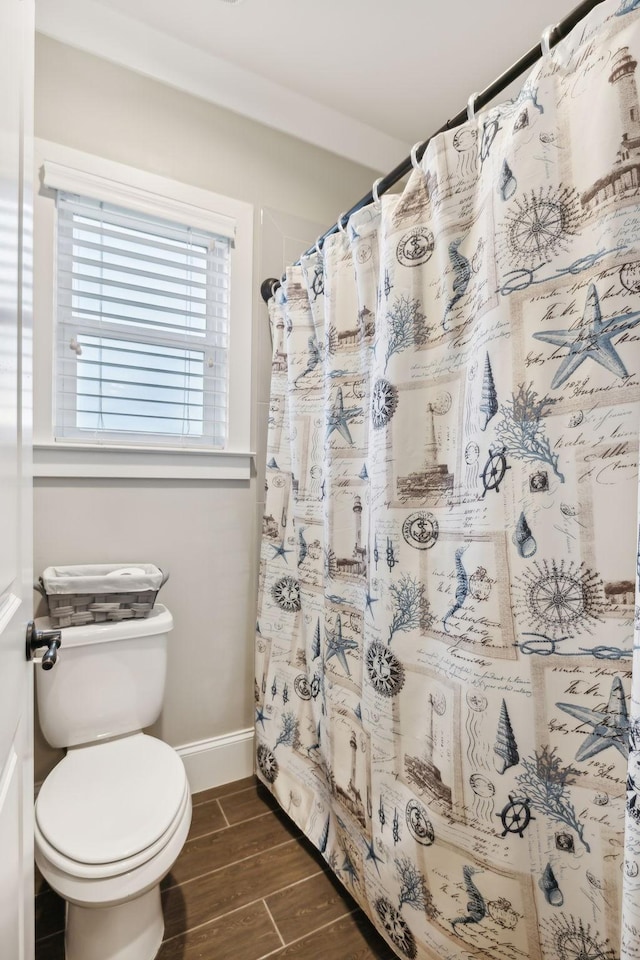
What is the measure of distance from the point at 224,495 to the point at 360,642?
83 cm

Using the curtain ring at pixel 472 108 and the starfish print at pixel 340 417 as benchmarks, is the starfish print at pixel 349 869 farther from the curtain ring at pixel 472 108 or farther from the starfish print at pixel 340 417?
→ the curtain ring at pixel 472 108

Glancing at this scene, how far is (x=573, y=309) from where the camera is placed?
0.78 metres

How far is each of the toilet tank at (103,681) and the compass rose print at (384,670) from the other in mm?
720

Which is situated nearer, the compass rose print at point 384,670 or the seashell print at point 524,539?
the seashell print at point 524,539

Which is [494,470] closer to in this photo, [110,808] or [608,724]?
[608,724]

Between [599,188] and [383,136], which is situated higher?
[383,136]

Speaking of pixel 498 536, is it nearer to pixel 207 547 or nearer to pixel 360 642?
pixel 360 642

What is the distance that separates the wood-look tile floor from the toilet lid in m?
0.41

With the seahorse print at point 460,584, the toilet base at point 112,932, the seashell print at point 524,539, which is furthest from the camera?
the toilet base at point 112,932

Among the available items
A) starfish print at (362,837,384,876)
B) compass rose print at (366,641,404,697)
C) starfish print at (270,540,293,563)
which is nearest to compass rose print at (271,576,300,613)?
starfish print at (270,540,293,563)

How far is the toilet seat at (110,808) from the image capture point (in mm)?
994

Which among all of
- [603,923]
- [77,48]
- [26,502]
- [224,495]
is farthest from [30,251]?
[603,923]

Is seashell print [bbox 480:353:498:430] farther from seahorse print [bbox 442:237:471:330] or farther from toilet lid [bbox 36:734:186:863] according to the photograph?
toilet lid [bbox 36:734:186:863]

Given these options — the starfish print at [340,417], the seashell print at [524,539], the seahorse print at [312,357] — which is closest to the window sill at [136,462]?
the seahorse print at [312,357]
